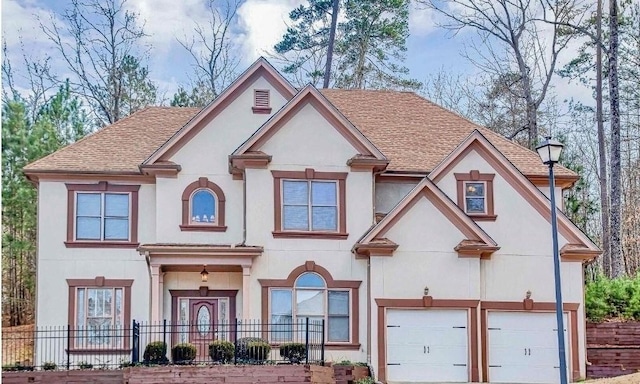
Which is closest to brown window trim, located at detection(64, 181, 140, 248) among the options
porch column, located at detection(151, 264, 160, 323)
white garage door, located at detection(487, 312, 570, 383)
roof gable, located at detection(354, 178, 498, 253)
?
porch column, located at detection(151, 264, 160, 323)

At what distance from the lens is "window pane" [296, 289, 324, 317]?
23.3m

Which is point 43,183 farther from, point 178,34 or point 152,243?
point 178,34

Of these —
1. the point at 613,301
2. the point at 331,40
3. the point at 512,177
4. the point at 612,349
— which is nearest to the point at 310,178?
the point at 512,177

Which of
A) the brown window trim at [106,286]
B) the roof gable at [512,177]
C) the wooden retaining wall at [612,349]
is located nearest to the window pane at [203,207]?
the brown window trim at [106,286]

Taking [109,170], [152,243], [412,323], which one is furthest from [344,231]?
[109,170]

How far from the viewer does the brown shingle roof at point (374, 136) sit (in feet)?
81.9

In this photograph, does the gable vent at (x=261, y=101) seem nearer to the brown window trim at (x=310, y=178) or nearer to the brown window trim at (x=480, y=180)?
the brown window trim at (x=310, y=178)

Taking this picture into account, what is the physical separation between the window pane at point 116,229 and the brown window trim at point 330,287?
4243 millimetres

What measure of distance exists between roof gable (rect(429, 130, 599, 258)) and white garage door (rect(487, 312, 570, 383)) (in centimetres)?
228

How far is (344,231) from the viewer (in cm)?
2370

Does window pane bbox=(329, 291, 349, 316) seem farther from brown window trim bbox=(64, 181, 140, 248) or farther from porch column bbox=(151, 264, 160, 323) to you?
brown window trim bbox=(64, 181, 140, 248)

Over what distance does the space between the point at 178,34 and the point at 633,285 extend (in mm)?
27448

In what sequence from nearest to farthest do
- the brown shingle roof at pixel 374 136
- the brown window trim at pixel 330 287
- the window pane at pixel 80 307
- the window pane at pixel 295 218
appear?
1. the brown window trim at pixel 330 287
2. the window pane at pixel 295 218
3. the window pane at pixel 80 307
4. the brown shingle roof at pixel 374 136

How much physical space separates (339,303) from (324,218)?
7.71ft
